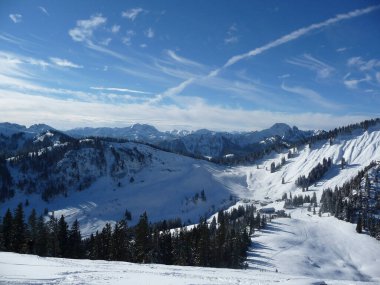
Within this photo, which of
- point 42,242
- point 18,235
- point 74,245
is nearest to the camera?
point 18,235

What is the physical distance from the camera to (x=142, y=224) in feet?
246

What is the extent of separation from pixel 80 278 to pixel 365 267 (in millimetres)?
122886

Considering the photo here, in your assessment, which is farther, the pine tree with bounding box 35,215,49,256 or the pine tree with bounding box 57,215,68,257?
the pine tree with bounding box 57,215,68,257

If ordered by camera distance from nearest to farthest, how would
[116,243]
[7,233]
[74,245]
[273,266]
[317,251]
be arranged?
[7,233] < [116,243] < [74,245] < [273,266] < [317,251]

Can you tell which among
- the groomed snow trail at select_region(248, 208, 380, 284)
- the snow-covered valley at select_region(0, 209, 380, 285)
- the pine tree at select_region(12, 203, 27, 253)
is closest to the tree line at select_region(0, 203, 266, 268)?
the pine tree at select_region(12, 203, 27, 253)

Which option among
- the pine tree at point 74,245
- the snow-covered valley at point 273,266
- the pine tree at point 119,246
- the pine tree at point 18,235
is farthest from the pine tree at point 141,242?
the snow-covered valley at point 273,266

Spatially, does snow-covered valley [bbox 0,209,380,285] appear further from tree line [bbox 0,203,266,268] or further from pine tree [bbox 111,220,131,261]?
pine tree [bbox 111,220,131,261]

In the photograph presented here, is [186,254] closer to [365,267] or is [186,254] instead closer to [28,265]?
[28,265]

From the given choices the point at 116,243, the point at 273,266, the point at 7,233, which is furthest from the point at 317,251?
the point at 7,233

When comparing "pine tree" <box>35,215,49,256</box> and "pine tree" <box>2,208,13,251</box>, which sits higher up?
"pine tree" <box>2,208,13,251</box>

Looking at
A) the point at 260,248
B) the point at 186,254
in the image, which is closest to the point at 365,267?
the point at 260,248

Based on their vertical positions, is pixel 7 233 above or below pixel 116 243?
above

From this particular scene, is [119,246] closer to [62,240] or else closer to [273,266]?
[62,240]

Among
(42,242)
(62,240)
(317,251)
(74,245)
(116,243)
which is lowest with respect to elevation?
(317,251)
